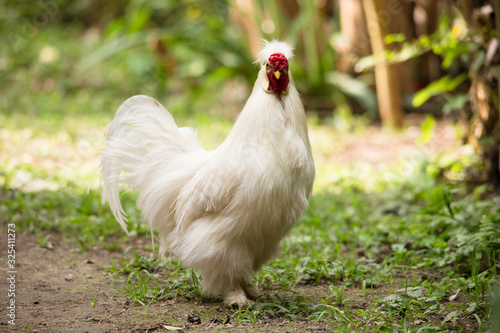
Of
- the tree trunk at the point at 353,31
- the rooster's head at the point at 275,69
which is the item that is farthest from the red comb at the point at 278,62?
the tree trunk at the point at 353,31

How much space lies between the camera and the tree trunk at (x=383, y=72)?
737 centimetres

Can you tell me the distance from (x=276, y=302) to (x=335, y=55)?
676 centimetres

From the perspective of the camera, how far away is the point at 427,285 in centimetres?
337

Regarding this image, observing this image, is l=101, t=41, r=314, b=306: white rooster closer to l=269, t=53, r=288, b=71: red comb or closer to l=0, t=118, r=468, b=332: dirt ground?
l=269, t=53, r=288, b=71: red comb

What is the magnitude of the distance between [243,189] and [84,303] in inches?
51.8

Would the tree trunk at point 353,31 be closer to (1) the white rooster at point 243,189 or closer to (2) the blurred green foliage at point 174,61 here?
(2) the blurred green foliage at point 174,61

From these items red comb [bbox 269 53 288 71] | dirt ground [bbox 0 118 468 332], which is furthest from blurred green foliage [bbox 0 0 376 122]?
red comb [bbox 269 53 288 71]

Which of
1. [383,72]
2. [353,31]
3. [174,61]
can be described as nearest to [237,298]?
[383,72]

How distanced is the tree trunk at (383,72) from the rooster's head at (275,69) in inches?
180

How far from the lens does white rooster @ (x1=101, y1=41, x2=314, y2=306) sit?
2.99m

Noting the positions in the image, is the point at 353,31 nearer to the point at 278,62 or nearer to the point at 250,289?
the point at 278,62

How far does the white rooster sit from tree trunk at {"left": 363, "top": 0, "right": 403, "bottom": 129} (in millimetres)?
4674

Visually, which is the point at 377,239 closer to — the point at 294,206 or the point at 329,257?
the point at 329,257

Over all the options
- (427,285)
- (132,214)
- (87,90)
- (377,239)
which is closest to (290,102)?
(427,285)
